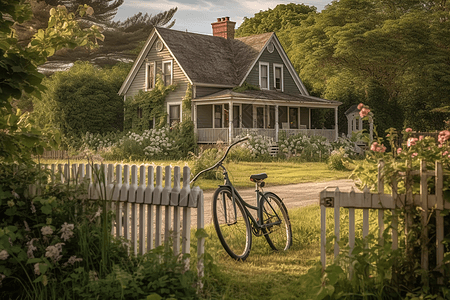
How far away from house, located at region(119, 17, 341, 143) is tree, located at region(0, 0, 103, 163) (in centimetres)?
2125

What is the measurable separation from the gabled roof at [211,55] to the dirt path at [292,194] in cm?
1545

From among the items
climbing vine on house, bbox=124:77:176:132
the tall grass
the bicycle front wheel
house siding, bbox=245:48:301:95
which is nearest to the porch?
house siding, bbox=245:48:301:95

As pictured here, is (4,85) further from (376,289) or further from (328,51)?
(328,51)

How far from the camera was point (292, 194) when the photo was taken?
1256cm

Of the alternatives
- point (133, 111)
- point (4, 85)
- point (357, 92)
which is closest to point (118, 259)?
point (4, 85)

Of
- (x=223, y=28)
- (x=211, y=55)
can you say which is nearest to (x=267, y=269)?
(x=211, y=55)

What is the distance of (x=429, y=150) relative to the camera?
4.61 metres

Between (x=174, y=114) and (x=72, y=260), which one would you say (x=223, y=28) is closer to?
(x=174, y=114)

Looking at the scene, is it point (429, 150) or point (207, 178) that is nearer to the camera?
point (429, 150)

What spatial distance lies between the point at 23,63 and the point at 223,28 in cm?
3096

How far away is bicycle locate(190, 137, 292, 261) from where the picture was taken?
578 centimetres

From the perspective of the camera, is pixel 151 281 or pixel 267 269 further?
pixel 267 269

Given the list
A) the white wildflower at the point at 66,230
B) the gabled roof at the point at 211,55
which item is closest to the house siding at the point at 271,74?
the gabled roof at the point at 211,55

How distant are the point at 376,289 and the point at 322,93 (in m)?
36.7
